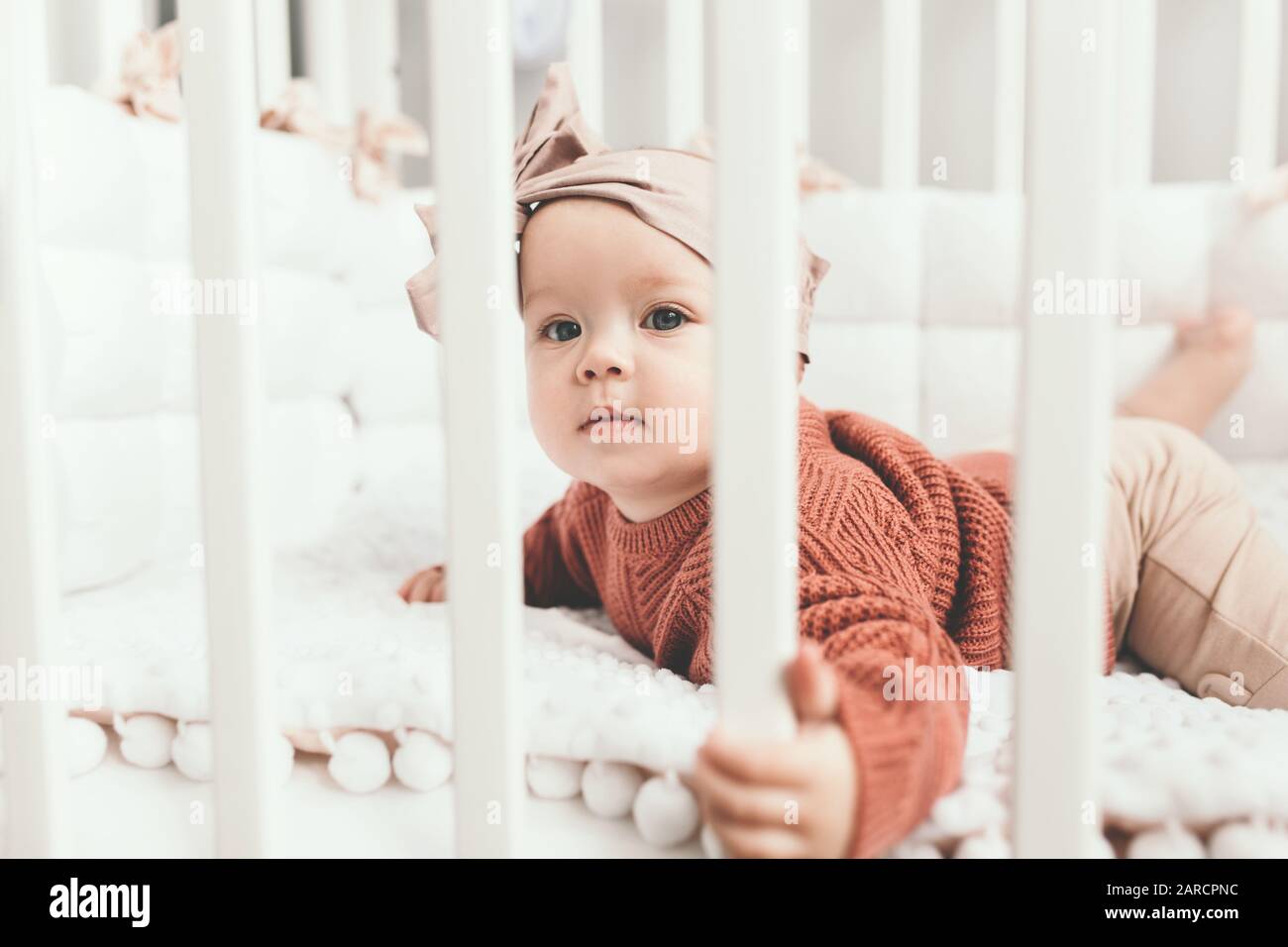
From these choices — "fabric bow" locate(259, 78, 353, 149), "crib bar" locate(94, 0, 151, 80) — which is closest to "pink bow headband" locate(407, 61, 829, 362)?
"fabric bow" locate(259, 78, 353, 149)

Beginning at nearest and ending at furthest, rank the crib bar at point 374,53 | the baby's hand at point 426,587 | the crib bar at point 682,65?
the baby's hand at point 426,587, the crib bar at point 682,65, the crib bar at point 374,53

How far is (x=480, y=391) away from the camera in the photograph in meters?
0.44

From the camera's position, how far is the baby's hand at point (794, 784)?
0.42 metres

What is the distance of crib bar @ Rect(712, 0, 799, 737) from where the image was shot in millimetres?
406

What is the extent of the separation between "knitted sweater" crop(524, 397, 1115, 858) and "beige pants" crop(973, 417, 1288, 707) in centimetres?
7

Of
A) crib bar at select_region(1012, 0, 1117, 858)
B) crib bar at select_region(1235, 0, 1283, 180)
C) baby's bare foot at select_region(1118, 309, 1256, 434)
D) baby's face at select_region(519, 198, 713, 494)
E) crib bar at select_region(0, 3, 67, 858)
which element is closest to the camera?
crib bar at select_region(1012, 0, 1117, 858)

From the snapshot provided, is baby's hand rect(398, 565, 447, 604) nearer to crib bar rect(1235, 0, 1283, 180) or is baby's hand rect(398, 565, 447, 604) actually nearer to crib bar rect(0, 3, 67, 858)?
crib bar rect(0, 3, 67, 858)

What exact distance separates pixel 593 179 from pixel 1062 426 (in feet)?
1.32

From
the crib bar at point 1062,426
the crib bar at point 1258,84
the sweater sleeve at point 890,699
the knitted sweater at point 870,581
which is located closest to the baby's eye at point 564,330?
the knitted sweater at point 870,581

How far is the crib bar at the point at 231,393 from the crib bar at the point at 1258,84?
4.02ft

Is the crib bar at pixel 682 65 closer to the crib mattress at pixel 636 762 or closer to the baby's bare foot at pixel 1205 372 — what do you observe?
the baby's bare foot at pixel 1205 372

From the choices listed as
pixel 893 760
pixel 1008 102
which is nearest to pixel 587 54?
pixel 1008 102

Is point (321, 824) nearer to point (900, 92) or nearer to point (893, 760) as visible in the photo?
point (893, 760)
